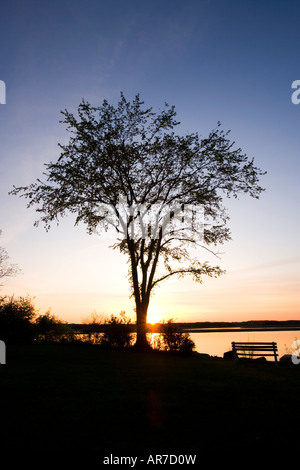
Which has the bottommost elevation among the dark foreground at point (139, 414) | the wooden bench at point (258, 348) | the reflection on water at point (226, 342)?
the reflection on water at point (226, 342)

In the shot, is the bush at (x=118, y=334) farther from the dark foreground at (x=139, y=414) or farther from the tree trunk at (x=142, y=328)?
the dark foreground at (x=139, y=414)

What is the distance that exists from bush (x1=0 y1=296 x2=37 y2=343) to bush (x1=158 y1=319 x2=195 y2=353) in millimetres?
11194

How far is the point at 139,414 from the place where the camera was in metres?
7.75

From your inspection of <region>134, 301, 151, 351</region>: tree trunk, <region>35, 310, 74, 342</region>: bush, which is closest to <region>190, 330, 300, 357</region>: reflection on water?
<region>134, 301, 151, 351</region>: tree trunk

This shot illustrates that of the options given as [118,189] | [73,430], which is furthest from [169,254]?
[73,430]

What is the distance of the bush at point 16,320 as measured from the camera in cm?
2562

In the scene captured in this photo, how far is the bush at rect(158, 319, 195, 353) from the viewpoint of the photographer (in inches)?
850

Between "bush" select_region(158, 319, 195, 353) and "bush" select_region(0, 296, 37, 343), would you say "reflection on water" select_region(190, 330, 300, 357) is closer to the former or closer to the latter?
"bush" select_region(158, 319, 195, 353)

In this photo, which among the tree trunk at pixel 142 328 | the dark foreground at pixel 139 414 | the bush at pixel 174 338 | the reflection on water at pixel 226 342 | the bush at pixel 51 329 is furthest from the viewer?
the reflection on water at pixel 226 342

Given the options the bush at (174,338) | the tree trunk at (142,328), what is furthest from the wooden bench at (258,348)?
the tree trunk at (142,328)

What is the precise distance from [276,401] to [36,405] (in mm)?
6358

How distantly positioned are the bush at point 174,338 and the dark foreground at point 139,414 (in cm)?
790
